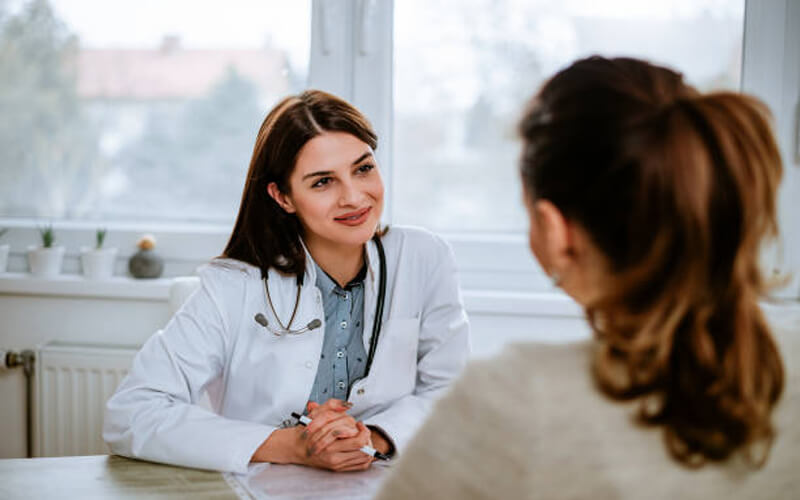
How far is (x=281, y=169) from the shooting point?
161 centimetres

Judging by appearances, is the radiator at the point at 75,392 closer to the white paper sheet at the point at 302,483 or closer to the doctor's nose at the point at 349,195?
the doctor's nose at the point at 349,195

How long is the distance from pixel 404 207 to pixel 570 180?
1.65 meters

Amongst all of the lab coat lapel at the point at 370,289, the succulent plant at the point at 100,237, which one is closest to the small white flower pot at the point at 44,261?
the succulent plant at the point at 100,237

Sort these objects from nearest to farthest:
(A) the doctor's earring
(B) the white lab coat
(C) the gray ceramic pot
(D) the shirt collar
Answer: (A) the doctor's earring
(B) the white lab coat
(D) the shirt collar
(C) the gray ceramic pot

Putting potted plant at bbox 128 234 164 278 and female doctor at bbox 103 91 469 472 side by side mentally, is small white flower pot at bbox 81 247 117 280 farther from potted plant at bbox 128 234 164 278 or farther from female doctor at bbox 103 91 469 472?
female doctor at bbox 103 91 469 472

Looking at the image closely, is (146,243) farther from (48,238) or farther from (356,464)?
(356,464)

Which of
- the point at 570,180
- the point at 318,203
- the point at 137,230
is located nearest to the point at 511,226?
the point at 318,203

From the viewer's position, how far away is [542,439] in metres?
0.63

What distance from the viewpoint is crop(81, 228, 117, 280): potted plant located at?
2.27 metres

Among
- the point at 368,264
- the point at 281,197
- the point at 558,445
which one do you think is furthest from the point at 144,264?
the point at 558,445

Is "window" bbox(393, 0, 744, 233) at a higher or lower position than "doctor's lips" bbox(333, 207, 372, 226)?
higher

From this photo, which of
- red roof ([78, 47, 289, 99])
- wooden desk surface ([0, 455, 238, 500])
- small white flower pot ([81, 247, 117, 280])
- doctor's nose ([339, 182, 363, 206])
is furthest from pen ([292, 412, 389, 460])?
red roof ([78, 47, 289, 99])

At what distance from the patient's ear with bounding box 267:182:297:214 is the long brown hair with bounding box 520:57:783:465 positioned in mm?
1033

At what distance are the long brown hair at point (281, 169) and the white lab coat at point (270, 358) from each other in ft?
Result: 0.14
